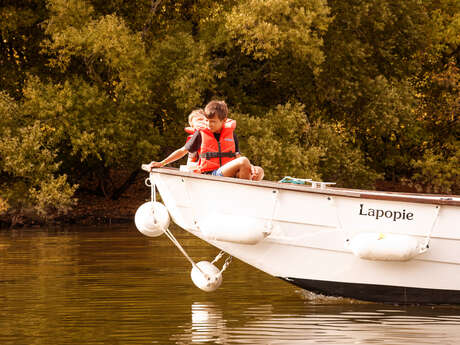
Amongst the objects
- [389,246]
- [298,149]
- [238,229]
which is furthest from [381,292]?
[298,149]

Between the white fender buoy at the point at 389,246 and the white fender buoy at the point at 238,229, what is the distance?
973mm

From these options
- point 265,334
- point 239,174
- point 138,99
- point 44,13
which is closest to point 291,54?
point 138,99

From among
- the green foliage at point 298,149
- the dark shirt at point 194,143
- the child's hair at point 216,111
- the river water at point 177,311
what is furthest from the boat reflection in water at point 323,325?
the green foliage at point 298,149

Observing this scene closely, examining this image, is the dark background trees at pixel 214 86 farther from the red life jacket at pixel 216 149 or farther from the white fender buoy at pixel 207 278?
the white fender buoy at pixel 207 278

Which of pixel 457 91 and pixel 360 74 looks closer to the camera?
pixel 360 74

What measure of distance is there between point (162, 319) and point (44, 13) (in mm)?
21838

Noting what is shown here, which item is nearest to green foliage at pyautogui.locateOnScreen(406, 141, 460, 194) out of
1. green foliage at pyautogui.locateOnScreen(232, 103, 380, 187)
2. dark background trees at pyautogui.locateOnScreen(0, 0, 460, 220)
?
dark background trees at pyautogui.locateOnScreen(0, 0, 460, 220)

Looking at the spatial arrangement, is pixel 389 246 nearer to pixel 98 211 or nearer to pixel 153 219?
pixel 153 219

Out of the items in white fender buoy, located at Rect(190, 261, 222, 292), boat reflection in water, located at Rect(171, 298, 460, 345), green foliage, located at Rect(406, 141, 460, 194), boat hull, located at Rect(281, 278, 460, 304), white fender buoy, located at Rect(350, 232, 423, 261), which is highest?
green foliage, located at Rect(406, 141, 460, 194)

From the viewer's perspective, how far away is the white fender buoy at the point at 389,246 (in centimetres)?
1027

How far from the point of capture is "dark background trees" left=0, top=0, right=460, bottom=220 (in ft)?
89.7

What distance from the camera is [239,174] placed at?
10820 millimetres

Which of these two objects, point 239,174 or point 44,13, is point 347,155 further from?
point 239,174

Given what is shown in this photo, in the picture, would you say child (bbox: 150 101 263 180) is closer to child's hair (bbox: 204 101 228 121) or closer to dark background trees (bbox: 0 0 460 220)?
child's hair (bbox: 204 101 228 121)
